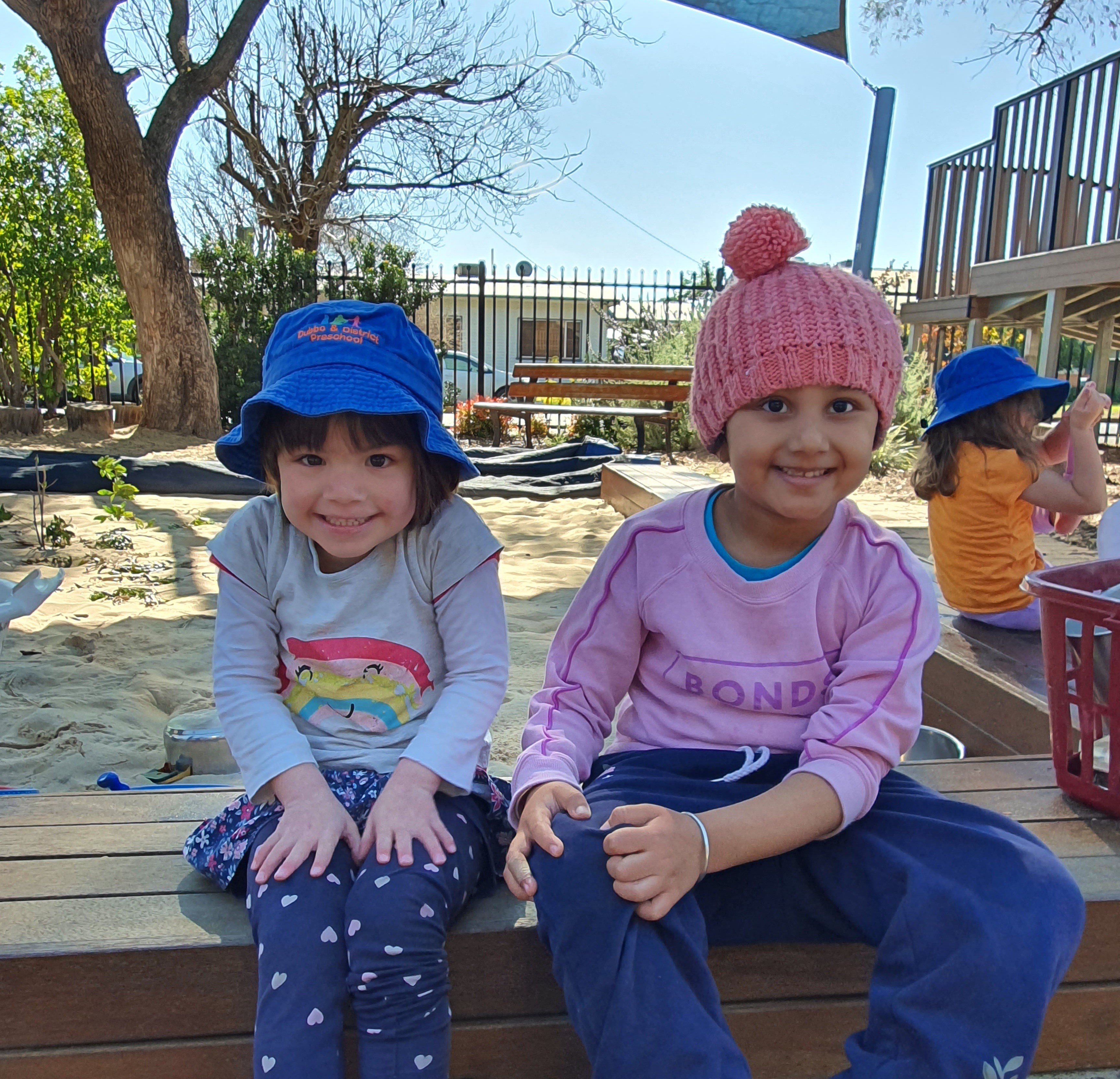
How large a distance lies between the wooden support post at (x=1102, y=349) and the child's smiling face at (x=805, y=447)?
27.6ft

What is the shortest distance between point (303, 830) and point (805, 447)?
0.88 meters

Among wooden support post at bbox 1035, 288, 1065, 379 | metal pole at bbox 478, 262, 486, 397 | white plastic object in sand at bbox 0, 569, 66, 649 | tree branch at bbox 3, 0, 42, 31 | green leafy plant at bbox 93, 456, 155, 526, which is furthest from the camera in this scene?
metal pole at bbox 478, 262, 486, 397

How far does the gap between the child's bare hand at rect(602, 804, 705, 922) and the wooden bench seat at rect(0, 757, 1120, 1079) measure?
0.26 meters

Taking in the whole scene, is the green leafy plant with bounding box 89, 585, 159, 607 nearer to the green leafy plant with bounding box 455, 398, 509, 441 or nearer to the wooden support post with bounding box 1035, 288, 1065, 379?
the wooden support post with bounding box 1035, 288, 1065, 379

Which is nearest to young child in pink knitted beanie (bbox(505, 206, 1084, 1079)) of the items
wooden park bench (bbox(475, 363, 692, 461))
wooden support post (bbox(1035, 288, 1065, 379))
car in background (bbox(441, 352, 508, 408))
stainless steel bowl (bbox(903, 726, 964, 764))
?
stainless steel bowl (bbox(903, 726, 964, 764))

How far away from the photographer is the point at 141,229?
29.8 ft

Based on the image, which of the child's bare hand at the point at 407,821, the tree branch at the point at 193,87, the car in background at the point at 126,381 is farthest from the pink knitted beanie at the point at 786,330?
the car in background at the point at 126,381

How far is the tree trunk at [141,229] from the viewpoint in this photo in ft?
27.4

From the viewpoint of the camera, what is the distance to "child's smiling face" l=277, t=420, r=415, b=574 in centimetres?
144

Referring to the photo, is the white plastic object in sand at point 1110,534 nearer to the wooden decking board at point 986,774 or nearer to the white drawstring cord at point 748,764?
the wooden decking board at point 986,774

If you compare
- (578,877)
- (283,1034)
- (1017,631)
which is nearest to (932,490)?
(1017,631)

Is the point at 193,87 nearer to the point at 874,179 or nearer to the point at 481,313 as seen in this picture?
the point at 481,313

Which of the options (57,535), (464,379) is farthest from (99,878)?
(464,379)

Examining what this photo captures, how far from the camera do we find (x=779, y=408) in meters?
1.39
